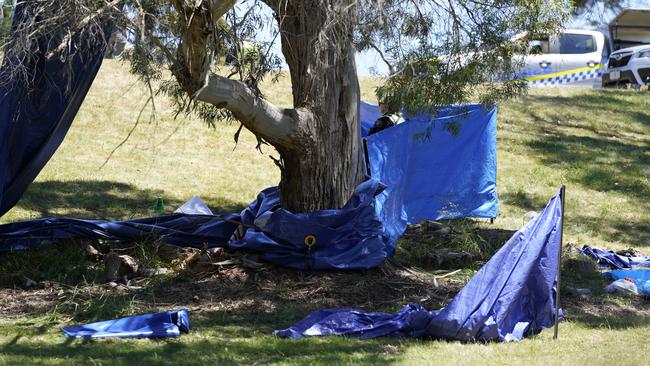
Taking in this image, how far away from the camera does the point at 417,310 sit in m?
7.17

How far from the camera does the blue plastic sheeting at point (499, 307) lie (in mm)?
6770

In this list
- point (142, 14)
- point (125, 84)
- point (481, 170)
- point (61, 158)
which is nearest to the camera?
point (142, 14)

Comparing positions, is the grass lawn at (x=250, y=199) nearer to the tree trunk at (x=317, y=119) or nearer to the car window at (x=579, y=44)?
the tree trunk at (x=317, y=119)

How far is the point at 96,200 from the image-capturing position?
11836 mm

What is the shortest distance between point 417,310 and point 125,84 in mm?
11822

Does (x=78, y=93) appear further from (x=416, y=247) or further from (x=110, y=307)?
(x=416, y=247)

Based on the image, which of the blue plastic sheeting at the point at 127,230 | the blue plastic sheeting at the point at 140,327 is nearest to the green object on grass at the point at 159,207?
the blue plastic sheeting at the point at 127,230

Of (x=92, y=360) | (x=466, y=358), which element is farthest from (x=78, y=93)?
(x=466, y=358)

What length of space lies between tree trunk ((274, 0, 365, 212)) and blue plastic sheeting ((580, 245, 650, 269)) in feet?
9.59

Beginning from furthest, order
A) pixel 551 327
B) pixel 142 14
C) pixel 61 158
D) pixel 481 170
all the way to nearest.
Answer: pixel 61 158
pixel 481 170
pixel 551 327
pixel 142 14

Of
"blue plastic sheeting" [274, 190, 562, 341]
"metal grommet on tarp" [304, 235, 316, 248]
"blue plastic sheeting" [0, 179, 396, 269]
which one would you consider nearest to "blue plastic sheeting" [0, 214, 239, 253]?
"blue plastic sheeting" [0, 179, 396, 269]

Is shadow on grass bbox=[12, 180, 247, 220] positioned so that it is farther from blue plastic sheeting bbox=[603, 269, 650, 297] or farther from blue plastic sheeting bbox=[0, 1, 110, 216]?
blue plastic sheeting bbox=[603, 269, 650, 297]

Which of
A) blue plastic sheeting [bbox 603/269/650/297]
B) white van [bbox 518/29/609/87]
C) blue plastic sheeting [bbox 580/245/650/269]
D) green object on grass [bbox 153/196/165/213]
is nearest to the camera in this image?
blue plastic sheeting [bbox 603/269/650/297]

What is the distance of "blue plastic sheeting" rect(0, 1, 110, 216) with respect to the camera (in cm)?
830
